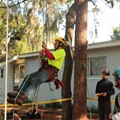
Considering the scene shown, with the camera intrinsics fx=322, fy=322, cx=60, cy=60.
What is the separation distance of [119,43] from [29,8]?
422cm

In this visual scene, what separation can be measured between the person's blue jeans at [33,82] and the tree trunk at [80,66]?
2818 mm

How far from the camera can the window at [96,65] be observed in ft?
46.6

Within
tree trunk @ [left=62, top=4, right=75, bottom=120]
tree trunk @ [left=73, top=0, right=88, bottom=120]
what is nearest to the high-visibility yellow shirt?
tree trunk @ [left=73, top=0, right=88, bottom=120]

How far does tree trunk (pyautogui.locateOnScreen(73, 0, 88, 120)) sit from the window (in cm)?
495

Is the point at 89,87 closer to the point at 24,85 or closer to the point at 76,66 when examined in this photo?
the point at 76,66

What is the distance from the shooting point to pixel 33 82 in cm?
651

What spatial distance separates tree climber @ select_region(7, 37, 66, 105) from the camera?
20.9ft

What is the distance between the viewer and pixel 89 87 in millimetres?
14781

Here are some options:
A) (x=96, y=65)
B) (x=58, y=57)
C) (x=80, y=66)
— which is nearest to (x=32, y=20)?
(x=96, y=65)

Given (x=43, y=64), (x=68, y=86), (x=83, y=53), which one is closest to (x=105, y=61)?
(x=68, y=86)

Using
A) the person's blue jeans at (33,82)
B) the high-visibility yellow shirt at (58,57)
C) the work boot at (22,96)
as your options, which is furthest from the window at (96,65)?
the work boot at (22,96)

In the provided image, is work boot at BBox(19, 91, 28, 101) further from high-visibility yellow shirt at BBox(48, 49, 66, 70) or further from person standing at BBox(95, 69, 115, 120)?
person standing at BBox(95, 69, 115, 120)

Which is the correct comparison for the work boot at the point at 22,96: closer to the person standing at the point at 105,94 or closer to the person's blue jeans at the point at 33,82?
the person's blue jeans at the point at 33,82

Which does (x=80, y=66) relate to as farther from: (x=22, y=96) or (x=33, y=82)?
(x=22, y=96)
